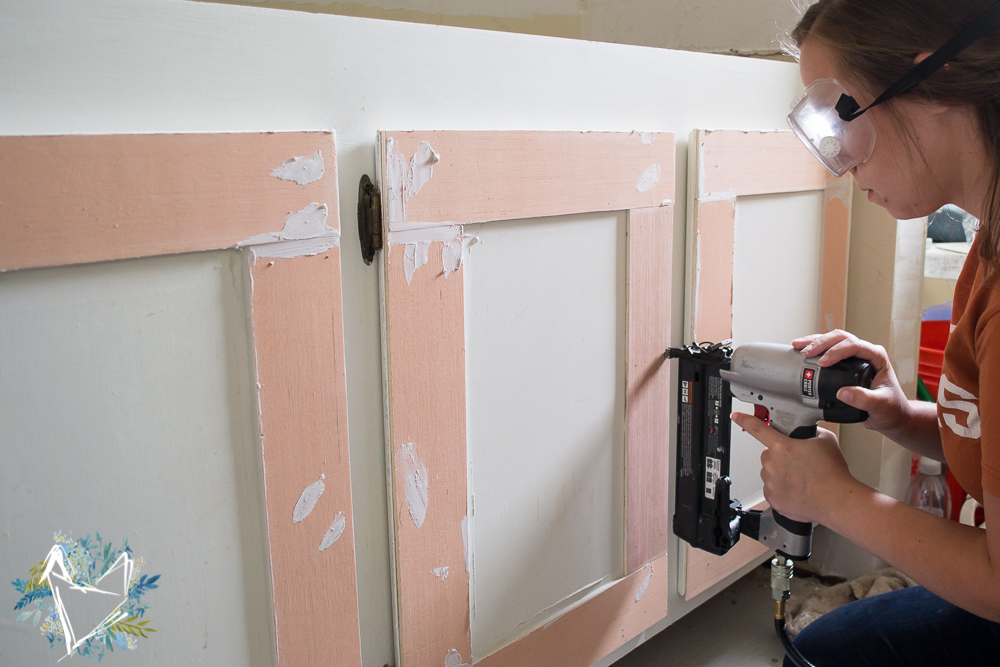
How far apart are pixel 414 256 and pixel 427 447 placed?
0.26 meters

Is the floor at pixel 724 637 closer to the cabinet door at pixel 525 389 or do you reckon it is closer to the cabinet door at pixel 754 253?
the cabinet door at pixel 754 253

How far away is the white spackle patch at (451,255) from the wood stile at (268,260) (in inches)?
6.2

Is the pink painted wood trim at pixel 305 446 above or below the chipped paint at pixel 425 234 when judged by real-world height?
below

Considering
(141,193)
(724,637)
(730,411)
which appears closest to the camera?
(141,193)

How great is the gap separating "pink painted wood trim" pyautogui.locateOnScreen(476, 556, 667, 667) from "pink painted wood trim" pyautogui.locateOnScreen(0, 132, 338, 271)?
76cm

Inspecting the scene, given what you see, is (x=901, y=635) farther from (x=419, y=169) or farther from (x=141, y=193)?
(x=141, y=193)

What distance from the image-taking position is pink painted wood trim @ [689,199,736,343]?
1335 mm

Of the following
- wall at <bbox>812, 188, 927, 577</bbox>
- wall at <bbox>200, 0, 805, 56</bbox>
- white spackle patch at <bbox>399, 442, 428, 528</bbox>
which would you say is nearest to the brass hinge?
white spackle patch at <bbox>399, 442, 428, 528</bbox>

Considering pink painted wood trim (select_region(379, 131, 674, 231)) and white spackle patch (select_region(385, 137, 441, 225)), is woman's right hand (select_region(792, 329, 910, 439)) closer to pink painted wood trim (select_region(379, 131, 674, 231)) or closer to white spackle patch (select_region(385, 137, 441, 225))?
pink painted wood trim (select_region(379, 131, 674, 231))

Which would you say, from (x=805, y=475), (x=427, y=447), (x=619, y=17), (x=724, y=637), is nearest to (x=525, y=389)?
(x=427, y=447)

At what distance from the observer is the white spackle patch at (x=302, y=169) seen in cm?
79

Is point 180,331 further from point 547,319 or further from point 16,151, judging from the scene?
point 547,319

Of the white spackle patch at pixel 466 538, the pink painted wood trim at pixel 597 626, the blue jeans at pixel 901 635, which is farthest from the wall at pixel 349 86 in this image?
the blue jeans at pixel 901 635

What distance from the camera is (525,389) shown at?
1111mm
